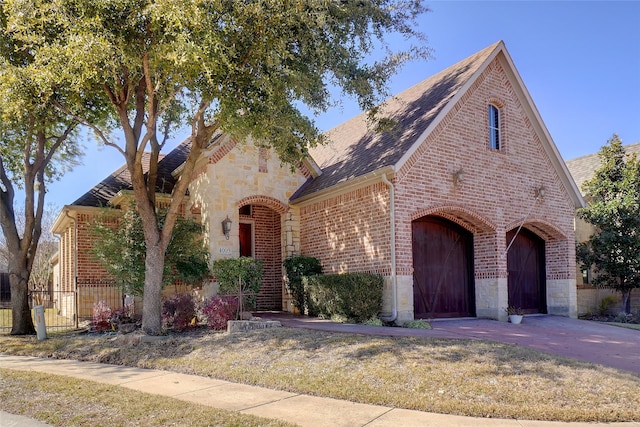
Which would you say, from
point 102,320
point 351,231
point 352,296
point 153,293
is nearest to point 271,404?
→ point 153,293

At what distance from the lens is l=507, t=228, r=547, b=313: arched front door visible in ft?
51.1

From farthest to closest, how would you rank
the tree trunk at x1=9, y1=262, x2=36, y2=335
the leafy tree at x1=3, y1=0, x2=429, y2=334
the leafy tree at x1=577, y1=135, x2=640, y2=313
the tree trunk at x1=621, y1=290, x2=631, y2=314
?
1. the tree trunk at x1=621, y1=290, x2=631, y2=314
2. the leafy tree at x1=577, y1=135, x2=640, y2=313
3. the tree trunk at x1=9, y1=262, x2=36, y2=335
4. the leafy tree at x1=3, y1=0, x2=429, y2=334

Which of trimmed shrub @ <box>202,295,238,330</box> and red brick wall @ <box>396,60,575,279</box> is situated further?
red brick wall @ <box>396,60,575,279</box>

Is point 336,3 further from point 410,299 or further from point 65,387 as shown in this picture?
point 65,387

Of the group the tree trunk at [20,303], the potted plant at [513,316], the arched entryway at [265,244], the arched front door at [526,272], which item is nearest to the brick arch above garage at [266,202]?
the arched entryway at [265,244]

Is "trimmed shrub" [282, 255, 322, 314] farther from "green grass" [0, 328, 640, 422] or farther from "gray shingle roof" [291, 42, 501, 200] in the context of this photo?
"green grass" [0, 328, 640, 422]

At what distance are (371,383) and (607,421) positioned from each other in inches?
107

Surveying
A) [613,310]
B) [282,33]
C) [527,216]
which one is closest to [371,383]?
[282,33]

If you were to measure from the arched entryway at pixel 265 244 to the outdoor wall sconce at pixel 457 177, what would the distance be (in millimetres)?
6328

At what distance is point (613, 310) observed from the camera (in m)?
18.6

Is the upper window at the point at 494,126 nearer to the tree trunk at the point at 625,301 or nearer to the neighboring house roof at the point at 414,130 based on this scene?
the neighboring house roof at the point at 414,130

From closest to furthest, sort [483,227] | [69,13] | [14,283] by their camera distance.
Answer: [69,13], [14,283], [483,227]

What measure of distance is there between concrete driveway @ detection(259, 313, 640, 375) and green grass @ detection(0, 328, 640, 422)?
1029 millimetres

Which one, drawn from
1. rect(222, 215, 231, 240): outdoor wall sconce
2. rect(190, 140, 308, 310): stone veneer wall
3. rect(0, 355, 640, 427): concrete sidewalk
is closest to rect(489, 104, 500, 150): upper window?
rect(190, 140, 308, 310): stone veneer wall
